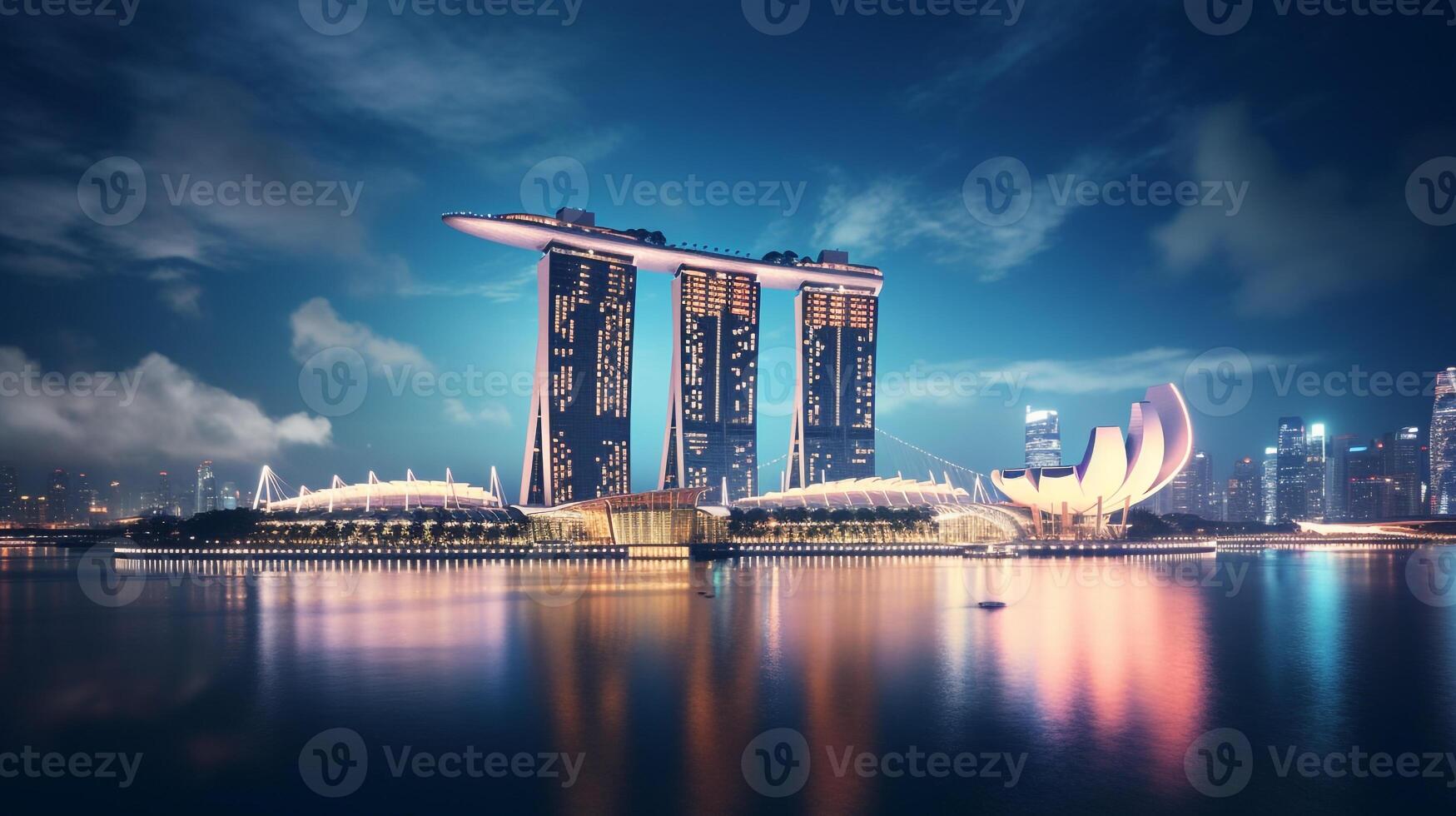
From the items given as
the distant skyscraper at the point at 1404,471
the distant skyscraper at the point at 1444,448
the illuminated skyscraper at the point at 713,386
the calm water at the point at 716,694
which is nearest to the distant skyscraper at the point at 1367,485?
the distant skyscraper at the point at 1404,471

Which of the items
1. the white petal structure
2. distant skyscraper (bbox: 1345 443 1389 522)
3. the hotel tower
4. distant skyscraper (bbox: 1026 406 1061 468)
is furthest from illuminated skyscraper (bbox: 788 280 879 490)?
distant skyscraper (bbox: 1345 443 1389 522)

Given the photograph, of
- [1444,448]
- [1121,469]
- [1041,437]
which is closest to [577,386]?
[1121,469]

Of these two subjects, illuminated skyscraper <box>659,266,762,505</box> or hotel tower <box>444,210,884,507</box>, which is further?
illuminated skyscraper <box>659,266,762,505</box>

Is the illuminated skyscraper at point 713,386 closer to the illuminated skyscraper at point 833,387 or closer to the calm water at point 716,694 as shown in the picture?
Result: the illuminated skyscraper at point 833,387

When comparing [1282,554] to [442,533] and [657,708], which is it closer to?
[442,533]

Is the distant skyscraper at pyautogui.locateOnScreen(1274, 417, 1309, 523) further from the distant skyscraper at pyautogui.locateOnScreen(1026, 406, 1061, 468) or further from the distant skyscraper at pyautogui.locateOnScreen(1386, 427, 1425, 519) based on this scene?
the distant skyscraper at pyautogui.locateOnScreen(1026, 406, 1061, 468)

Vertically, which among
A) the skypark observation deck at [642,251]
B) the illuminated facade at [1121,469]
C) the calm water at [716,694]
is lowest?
the calm water at [716,694]

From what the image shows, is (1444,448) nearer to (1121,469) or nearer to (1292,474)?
(1292,474)
